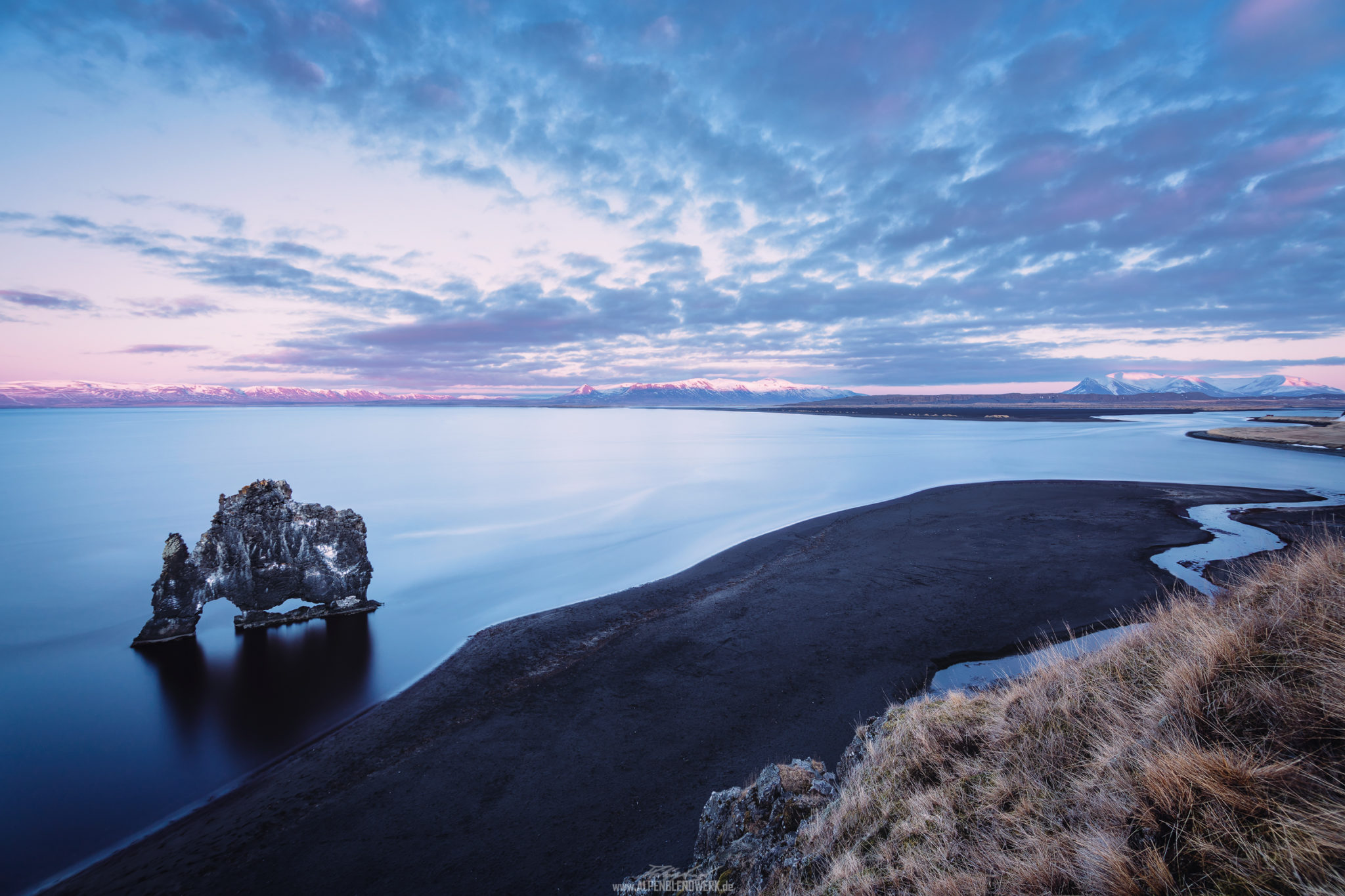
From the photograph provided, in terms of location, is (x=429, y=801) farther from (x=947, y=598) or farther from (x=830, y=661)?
(x=947, y=598)

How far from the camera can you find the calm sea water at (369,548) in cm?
878

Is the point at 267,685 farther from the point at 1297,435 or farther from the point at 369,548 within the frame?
the point at 1297,435

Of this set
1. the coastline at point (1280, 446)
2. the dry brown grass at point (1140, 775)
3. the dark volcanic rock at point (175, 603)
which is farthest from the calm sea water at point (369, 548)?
the dry brown grass at point (1140, 775)

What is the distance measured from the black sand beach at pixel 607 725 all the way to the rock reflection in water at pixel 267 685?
1.11m

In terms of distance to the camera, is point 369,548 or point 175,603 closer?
point 175,603

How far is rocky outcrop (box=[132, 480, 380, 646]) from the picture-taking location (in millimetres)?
12781

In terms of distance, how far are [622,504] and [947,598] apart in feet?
69.9

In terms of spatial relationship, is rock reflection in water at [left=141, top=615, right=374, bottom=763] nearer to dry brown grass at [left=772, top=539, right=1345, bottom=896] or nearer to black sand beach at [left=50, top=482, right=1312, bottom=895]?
black sand beach at [left=50, top=482, right=1312, bottom=895]

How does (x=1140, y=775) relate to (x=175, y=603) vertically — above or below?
above

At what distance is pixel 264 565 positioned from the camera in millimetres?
13453

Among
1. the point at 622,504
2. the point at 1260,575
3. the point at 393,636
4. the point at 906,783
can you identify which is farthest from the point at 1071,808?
the point at 622,504

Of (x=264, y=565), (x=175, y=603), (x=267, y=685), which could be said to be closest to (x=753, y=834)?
(x=267, y=685)

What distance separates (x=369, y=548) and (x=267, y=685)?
12.3m

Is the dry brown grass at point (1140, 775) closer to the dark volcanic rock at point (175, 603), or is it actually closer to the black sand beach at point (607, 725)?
the black sand beach at point (607, 725)
